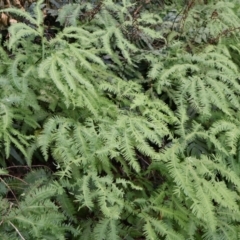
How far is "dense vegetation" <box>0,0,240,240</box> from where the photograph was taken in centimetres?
233

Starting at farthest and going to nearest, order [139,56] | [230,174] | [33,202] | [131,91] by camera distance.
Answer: [139,56] < [131,91] < [230,174] < [33,202]

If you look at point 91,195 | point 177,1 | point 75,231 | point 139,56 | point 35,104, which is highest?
point 177,1

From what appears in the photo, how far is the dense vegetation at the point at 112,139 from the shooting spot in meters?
2.33

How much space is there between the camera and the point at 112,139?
246cm

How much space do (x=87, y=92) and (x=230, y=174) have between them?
990mm

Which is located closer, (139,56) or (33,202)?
(33,202)

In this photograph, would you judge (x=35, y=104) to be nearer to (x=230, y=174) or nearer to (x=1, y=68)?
(x=1, y=68)

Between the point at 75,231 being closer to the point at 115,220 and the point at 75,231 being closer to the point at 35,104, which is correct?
the point at 115,220

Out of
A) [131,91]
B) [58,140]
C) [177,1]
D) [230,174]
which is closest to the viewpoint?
[58,140]

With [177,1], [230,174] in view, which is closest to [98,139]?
[230,174]

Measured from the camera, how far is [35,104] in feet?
8.34

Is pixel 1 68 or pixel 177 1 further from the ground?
pixel 177 1

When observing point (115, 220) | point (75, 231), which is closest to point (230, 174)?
point (115, 220)

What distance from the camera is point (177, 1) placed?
13.2 ft
